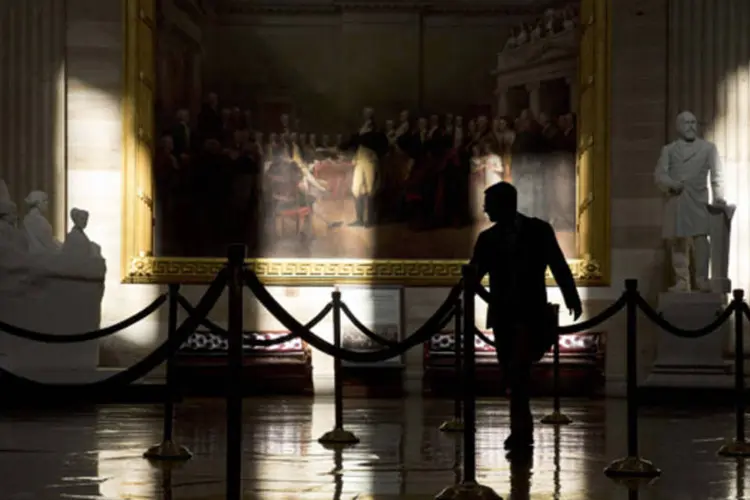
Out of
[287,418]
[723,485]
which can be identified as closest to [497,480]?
[723,485]

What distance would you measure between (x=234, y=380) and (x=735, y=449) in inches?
196

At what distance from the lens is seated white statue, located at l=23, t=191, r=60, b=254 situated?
16.5 metres

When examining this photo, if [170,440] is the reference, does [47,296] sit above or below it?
above

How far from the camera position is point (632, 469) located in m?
9.48

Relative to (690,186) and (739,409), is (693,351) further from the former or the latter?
(739,409)

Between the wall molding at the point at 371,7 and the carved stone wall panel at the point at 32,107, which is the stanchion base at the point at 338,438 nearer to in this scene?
the carved stone wall panel at the point at 32,107

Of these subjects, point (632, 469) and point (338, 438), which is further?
point (338, 438)

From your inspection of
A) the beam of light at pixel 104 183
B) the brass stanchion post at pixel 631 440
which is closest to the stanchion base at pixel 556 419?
the brass stanchion post at pixel 631 440

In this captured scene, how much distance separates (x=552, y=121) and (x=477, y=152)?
1042 mm

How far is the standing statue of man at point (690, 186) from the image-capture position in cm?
1773

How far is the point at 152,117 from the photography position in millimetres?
18953

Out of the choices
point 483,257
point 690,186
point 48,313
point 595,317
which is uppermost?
point 690,186

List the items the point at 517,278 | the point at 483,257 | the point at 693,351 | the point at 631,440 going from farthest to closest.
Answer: the point at 693,351 < the point at 483,257 < the point at 517,278 < the point at 631,440

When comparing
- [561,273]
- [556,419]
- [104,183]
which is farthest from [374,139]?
[561,273]
